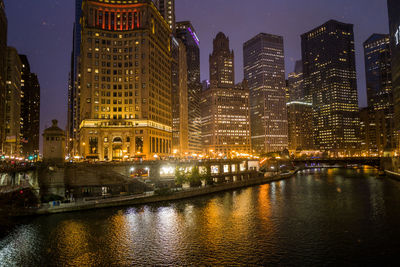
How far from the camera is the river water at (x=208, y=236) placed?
105ft

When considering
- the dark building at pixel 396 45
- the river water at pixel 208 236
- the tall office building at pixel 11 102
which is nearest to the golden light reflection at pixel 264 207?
the river water at pixel 208 236

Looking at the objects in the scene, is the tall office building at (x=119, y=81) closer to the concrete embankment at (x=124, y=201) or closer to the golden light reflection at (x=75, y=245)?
the concrete embankment at (x=124, y=201)

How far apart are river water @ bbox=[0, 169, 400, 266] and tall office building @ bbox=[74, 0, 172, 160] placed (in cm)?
6692

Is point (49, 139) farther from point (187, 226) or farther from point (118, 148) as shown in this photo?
point (118, 148)

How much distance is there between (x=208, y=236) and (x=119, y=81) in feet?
331

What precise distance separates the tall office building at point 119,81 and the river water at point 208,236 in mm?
66924

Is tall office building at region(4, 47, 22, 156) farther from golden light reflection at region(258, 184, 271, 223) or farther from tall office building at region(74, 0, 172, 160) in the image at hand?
golden light reflection at region(258, 184, 271, 223)

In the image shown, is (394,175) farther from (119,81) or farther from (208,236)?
(119,81)

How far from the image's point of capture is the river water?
1266 inches

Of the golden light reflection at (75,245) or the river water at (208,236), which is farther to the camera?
the river water at (208,236)

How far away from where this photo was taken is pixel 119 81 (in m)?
126

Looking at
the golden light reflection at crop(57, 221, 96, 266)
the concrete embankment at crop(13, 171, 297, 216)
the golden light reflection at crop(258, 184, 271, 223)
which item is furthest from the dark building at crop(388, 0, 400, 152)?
the golden light reflection at crop(57, 221, 96, 266)

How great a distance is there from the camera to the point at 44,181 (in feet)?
204

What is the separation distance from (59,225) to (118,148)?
78.4 m
